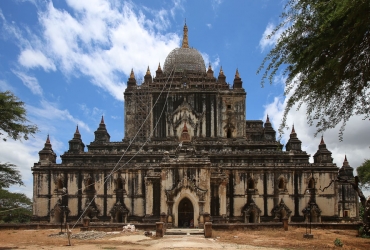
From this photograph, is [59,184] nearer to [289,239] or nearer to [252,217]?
[252,217]

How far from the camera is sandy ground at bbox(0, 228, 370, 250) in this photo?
26.3 metres

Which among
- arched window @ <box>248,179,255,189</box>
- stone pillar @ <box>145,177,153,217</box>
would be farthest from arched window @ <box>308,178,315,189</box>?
stone pillar @ <box>145,177,153,217</box>

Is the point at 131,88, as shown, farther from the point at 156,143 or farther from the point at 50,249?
the point at 50,249

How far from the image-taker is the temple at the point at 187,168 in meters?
42.0

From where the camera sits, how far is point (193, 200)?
40.1 meters

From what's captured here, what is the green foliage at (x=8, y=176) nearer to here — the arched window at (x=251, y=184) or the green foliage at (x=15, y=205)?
the arched window at (x=251, y=184)

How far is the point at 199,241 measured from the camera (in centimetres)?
2888

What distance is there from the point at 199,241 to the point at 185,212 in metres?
12.0

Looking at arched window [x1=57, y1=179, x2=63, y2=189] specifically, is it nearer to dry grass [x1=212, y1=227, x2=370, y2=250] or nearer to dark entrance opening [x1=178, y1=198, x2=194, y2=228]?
dark entrance opening [x1=178, y1=198, x2=194, y2=228]

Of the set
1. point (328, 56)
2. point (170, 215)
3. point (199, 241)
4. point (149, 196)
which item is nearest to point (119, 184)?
point (149, 196)

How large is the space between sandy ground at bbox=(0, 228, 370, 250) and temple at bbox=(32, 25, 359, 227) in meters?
7.44

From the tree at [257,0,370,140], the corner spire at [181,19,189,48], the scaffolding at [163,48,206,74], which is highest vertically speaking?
the corner spire at [181,19,189,48]

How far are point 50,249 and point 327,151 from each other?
3727cm

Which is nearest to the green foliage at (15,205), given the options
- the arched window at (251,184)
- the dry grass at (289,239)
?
the arched window at (251,184)
